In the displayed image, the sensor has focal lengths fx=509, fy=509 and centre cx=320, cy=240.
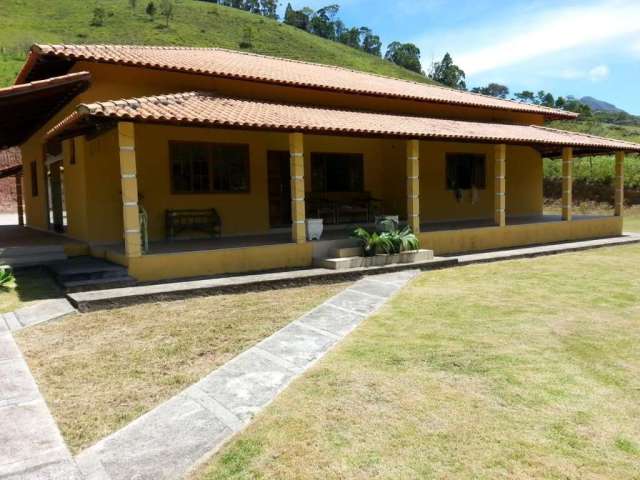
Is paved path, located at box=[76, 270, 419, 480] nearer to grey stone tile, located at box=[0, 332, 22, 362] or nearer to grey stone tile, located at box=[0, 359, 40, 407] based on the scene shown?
grey stone tile, located at box=[0, 359, 40, 407]

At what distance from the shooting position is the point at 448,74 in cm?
10875

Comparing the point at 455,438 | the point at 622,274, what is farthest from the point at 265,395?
the point at 622,274

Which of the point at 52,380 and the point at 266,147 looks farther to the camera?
the point at 266,147

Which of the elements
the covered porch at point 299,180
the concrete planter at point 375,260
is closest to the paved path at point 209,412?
the concrete planter at point 375,260

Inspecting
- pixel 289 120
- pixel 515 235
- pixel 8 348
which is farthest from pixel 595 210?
pixel 8 348

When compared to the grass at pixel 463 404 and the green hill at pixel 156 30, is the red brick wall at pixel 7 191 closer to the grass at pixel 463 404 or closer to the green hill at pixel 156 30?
the green hill at pixel 156 30

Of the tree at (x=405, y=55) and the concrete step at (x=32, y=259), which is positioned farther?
the tree at (x=405, y=55)

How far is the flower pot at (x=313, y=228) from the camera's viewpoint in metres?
10.4

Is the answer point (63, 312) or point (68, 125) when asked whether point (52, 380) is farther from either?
point (68, 125)

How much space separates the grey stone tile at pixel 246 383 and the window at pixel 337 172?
30.2ft

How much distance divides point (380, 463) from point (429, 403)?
95cm

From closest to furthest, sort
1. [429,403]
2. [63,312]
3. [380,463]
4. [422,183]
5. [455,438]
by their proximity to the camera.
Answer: [380,463] < [455,438] < [429,403] < [63,312] < [422,183]

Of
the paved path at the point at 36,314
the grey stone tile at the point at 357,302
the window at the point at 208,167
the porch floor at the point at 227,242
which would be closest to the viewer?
the paved path at the point at 36,314

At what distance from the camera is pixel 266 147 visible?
12.5m
